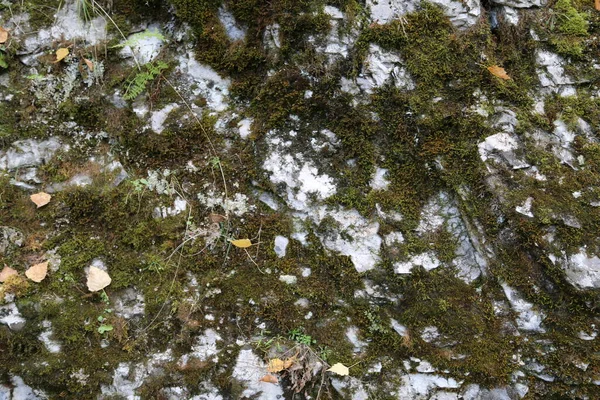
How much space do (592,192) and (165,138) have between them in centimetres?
341

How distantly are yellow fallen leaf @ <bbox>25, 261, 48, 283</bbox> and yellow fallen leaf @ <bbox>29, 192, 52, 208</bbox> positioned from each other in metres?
0.49

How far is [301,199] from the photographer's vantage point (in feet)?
11.1

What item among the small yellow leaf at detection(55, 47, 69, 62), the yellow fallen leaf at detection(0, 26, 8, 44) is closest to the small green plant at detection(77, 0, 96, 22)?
the small yellow leaf at detection(55, 47, 69, 62)

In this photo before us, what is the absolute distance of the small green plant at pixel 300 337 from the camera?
3191 millimetres

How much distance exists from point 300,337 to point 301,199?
1.09 meters

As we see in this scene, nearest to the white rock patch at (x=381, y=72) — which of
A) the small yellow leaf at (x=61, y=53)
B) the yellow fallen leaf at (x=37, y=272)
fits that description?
the small yellow leaf at (x=61, y=53)

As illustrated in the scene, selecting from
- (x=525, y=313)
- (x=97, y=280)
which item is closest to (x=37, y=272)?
(x=97, y=280)

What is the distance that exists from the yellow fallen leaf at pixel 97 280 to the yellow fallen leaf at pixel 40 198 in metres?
0.67

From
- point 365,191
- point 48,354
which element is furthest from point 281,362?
point 48,354

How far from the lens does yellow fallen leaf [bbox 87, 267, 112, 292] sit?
3121 millimetres

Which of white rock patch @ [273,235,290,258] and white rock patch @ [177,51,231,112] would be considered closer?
white rock patch @ [273,235,290,258]

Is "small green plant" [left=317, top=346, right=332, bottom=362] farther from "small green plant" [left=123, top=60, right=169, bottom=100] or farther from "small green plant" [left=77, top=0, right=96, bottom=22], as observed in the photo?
"small green plant" [left=77, top=0, right=96, bottom=22]

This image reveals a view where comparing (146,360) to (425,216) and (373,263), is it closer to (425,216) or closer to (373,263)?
(373,263)

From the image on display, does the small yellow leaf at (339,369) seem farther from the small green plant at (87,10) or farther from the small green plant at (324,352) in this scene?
the small green plant at (87,10)
